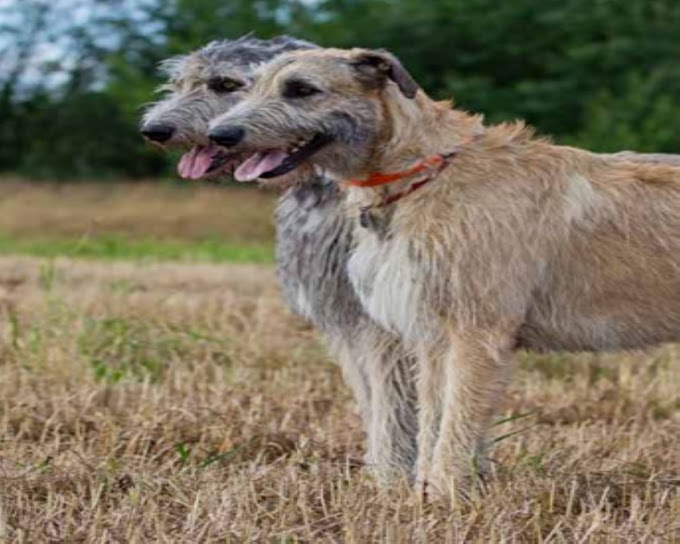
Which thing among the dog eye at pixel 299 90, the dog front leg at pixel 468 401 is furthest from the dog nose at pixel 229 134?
the dog front leg at pixel 468 401

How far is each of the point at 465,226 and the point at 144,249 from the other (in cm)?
1464

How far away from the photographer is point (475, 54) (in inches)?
1230

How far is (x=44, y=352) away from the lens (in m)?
7.53

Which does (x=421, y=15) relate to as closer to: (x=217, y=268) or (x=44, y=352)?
(x=217, y=268)

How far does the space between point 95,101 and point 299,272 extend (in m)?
31.6

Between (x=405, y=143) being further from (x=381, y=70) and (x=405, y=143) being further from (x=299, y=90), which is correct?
(x=299, y=90)

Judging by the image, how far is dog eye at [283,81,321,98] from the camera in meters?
5.23

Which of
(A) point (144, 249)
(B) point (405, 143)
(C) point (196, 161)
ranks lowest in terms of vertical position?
(A) point (144, 249)

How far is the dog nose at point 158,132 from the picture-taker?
5719 mm

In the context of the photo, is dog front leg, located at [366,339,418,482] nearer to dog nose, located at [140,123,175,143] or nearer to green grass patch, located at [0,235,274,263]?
dog nose, located at [140,123,175,143]

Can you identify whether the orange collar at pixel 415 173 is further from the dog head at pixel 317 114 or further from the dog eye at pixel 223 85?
the dog eye at pixel 223 85

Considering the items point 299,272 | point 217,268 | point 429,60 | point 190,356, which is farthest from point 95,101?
point 299,272

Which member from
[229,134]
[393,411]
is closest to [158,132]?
[229,134]

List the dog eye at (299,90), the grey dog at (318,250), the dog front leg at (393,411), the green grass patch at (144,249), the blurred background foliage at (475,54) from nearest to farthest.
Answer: the dog eye at (299,90), the grey dog at (318,250), the dog front leg at (393,411), the green grass patch at (144,249), the blurred background foliage at (475,54)
